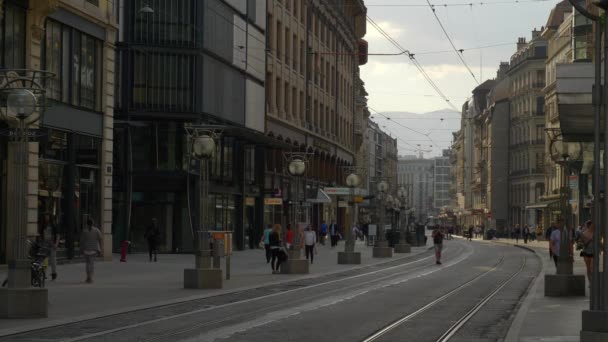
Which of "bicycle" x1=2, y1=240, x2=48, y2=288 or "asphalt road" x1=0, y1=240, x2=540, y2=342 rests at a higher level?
"bicycle" x1=2, y1=240, x2=48, y2=288

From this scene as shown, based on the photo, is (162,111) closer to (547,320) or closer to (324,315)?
(324,315)

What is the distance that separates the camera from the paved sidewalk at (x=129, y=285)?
20.7 meters

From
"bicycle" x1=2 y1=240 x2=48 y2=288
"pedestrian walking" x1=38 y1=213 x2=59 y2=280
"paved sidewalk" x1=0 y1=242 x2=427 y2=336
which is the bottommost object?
"paved sidewalk" x1=0 y1=242 x2=427 y2=336

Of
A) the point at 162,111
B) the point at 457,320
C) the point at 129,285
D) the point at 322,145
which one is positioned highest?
the point at 322,145

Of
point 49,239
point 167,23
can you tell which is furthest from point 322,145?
point 49,239

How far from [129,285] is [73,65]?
39.5 feet

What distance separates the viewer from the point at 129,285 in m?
29.1

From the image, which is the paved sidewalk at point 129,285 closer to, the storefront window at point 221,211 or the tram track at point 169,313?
the tram track at point 169,313

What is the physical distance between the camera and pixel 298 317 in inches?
803

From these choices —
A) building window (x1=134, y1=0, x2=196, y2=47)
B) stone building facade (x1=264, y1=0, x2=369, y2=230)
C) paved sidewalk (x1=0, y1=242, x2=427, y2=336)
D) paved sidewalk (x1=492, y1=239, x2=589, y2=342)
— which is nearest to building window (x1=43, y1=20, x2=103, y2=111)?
paved sidewalk (x1=0, y1=242, x2=427, y2=336)

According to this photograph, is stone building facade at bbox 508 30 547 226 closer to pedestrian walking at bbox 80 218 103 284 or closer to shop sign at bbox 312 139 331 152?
shop sign at bbox 312 139 331 152

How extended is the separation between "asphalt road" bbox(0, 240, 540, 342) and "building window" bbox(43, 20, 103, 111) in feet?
35.6

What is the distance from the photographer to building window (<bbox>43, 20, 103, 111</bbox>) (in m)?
36.7

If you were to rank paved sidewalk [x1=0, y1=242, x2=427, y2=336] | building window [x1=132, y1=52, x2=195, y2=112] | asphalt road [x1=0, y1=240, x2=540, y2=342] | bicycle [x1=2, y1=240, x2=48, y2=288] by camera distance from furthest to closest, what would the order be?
1. building window [x1=132, y1=52, x2=195, y2=112]
2. bicycle [x1=2, y1=240, x2=48, y2=288]
3. paved sidewalk [x1=0, y1=242, x2=427, y2=336]
4. asphalt road [x1=0, y1=240, x2=540, y2=342]
